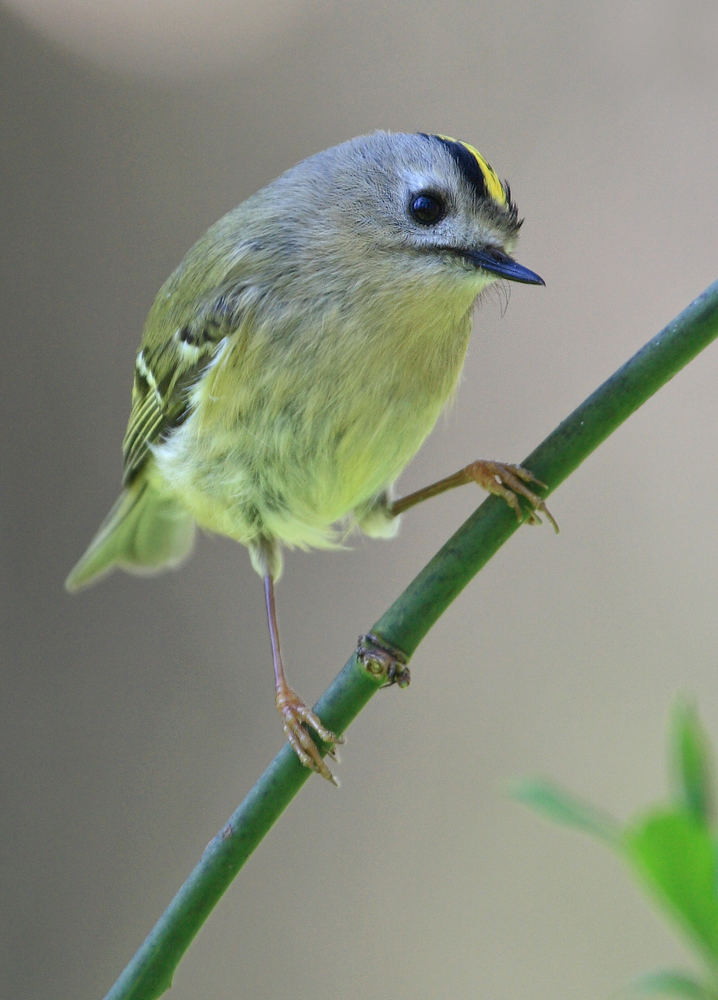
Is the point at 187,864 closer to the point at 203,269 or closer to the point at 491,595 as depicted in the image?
the point at 491,595

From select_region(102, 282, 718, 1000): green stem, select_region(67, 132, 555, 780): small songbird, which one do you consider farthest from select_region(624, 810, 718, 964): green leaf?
select_region(67, 132, 555, 780): small songbird

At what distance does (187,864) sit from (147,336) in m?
1.32

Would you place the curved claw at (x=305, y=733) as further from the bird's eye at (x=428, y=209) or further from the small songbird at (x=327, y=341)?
the bird's eye at (x=428, y=209)

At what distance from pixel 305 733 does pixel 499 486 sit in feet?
0.95

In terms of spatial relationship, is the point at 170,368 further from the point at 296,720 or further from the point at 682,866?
the point at 682,866

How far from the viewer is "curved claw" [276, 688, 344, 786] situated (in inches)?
28.6

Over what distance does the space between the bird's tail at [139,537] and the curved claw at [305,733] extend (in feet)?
1.43

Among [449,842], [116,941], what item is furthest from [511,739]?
[116,941]

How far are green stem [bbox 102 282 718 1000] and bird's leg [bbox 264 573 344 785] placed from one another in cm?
3

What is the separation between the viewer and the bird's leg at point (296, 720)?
0.79 m

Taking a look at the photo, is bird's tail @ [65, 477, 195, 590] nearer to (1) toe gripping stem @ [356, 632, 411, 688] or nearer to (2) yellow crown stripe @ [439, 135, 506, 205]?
(2) yellow crown stripe @ [439, 135, 506, 205]

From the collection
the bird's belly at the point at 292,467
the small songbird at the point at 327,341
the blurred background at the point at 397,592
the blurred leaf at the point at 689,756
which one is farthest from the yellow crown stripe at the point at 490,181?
the blurred background at the point at 397,592

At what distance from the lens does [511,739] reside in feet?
8.03

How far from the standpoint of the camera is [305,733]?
3.32 ft
